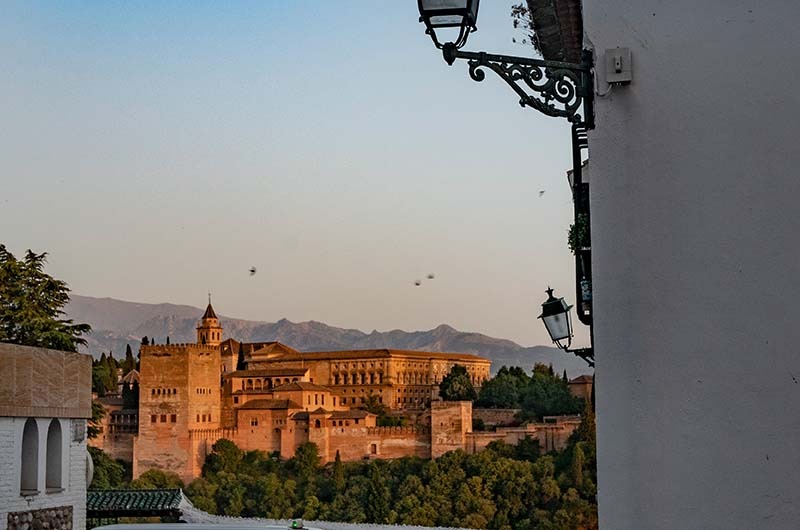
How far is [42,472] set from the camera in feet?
35.3

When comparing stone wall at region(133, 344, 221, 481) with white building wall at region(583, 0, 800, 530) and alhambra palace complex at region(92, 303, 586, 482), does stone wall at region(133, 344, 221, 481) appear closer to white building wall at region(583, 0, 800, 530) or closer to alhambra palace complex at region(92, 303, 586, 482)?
alhambra palace complex at region(92, 303, 586, 482)

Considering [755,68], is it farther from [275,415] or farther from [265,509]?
[275,415]

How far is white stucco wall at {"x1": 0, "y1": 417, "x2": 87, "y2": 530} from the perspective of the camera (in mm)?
10000

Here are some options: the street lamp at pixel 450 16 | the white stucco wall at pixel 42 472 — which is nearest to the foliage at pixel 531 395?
the white stucco wall at pixel 42 472

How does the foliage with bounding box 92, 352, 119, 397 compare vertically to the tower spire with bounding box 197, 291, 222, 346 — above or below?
below

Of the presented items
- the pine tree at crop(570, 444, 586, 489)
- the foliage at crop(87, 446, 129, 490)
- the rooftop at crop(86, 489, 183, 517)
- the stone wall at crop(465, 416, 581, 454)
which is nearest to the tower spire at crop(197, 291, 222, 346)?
the stone wall at crop(465, 416, 581, 454)

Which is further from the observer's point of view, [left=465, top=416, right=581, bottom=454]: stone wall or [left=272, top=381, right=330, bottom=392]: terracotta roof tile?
[left=272, top=381, right=330, bottom=392]: terracotta roof tile

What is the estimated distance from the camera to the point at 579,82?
121 inches

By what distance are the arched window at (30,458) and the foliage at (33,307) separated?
43.6 ft

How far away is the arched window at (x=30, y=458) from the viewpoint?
10578 millimetres

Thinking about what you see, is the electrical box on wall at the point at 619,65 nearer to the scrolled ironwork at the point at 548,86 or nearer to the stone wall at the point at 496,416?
the scrolled ironwork at the point at 548,86

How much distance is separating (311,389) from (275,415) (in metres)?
4.88

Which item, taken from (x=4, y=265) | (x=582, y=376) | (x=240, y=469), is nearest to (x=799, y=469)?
(x=4, y=265)

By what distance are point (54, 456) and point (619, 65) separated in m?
9.44
